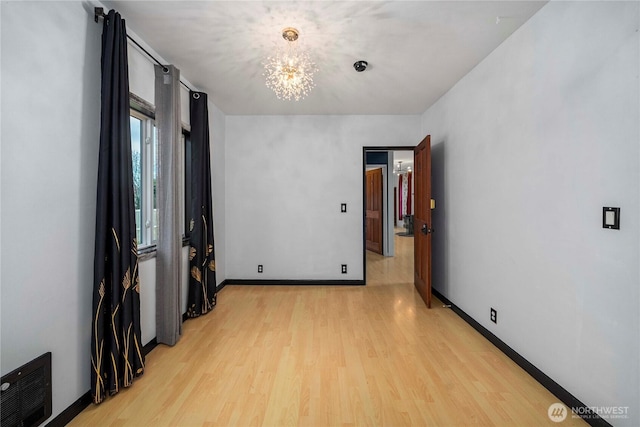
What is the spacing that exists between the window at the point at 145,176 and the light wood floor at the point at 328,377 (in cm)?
109

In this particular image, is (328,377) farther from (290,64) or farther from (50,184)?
(290,64)

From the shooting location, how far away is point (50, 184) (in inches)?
59.8

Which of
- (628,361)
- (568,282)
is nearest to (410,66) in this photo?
(568,282)

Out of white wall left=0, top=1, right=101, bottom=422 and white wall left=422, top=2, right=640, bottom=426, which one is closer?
white wall left=0, top=1, right=101, bottom=422

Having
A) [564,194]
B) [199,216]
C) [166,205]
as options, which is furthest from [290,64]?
[564,194]

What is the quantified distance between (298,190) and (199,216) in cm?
165

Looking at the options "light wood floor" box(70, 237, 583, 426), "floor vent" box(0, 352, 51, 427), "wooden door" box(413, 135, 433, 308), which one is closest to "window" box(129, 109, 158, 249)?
"light wood floor" box(70, 237, 583, 426)

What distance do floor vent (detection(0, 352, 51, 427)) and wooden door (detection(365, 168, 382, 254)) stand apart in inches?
239

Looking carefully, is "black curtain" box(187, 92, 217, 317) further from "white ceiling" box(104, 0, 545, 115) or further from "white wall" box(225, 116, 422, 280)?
"white wall" box(225, 116, 422, 280)

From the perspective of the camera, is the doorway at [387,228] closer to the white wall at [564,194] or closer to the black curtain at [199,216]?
the white wall at [564,194]

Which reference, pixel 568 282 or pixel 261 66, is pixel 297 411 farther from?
pixel 261 66

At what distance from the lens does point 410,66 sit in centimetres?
280

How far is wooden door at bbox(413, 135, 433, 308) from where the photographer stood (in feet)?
11.3

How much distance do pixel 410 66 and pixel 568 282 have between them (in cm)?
229
